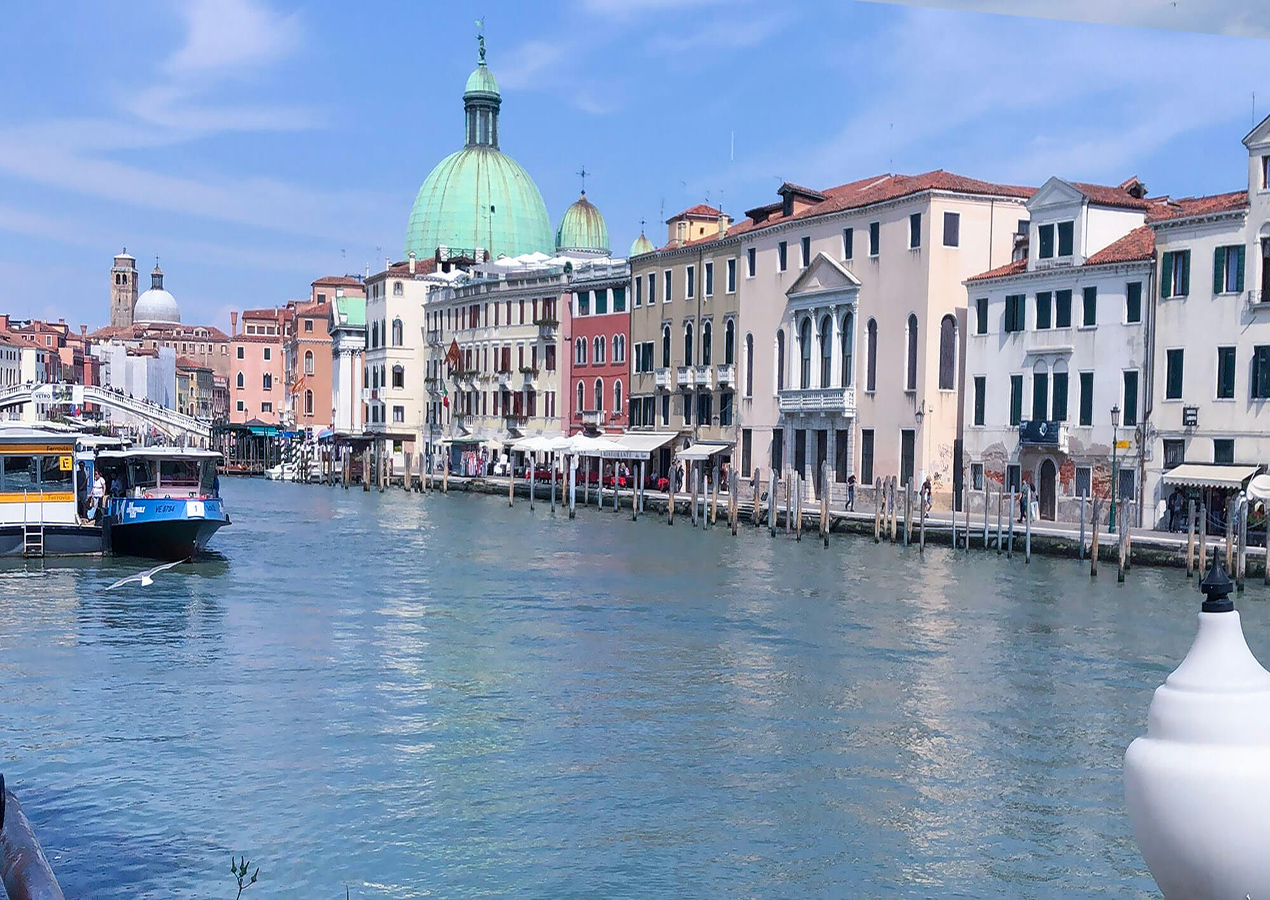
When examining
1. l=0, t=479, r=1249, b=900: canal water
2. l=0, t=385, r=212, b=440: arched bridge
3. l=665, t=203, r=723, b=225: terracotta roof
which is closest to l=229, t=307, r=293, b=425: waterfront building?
l=0, t=385, r=212, b=440: arched bridge

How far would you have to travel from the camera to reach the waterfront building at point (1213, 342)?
22.6 metres

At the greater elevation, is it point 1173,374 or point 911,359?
point 911,359

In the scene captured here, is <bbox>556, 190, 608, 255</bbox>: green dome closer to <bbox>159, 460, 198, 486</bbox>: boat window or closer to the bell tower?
<bbox>159, 460, 198, 486</bbox>: boat window

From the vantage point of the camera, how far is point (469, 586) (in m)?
19.6

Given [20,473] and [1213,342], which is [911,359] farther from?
[20,473]

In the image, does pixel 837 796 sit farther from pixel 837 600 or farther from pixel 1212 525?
pixel 1212 525

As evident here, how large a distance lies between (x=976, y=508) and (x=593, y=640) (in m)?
15.5

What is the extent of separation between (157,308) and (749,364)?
295 ft

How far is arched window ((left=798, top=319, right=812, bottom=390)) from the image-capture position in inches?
1314

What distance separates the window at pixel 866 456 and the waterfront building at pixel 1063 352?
2.92 meters

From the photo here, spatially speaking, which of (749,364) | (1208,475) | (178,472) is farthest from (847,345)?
(178,472)

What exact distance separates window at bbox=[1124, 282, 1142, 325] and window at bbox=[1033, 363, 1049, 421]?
2048mm

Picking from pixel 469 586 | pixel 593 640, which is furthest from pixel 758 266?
pixel 593 640

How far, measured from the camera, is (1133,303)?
25.1 metres
